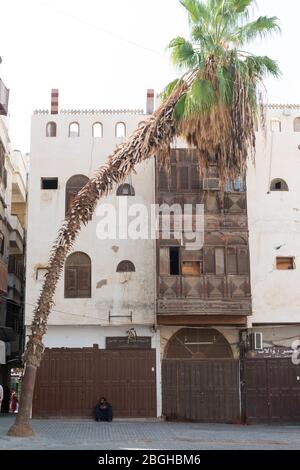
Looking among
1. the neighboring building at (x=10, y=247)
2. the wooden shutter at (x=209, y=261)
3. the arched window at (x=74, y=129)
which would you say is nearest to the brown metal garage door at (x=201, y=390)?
the wooden shutter at (x=209, y=261)

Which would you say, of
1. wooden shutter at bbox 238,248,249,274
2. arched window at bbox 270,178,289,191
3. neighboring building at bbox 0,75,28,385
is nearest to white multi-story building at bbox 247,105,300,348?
arched window at bbox 270,178,289,191

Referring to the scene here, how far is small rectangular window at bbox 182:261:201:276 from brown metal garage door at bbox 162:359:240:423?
348 cm

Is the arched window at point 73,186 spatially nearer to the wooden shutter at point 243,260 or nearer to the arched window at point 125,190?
the arched window at point 125,190

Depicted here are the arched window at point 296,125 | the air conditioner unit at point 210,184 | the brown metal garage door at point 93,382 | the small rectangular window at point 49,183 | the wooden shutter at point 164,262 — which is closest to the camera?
the brown metal garage door at point 93,382

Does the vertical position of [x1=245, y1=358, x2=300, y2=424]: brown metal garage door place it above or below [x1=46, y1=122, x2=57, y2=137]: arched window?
below

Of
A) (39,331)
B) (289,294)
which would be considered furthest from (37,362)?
(289,294)

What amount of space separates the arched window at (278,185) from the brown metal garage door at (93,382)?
849 centimetres

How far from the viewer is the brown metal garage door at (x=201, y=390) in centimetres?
2616

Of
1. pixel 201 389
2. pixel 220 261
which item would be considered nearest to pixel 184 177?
pixel 220 261

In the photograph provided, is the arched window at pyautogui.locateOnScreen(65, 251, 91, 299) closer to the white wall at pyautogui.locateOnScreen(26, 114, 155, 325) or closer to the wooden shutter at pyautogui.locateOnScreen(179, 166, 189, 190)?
the white wall at pyautogui.locateOnScreen(26, 114, 155, 325)

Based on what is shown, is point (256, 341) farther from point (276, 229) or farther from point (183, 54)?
point (183, 54)

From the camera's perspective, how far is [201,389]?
86.3ft

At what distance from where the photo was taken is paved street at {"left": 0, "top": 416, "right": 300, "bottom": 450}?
59.4 ft
